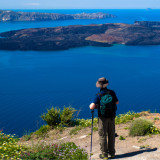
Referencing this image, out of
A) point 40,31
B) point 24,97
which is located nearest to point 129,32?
point 40,31

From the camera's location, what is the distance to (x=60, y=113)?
852 cm

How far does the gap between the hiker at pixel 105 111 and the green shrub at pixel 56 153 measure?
0.49 m

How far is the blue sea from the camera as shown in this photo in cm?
2138

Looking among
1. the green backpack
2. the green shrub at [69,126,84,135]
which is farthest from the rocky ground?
the green backpack

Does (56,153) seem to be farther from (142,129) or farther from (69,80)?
(69,80)

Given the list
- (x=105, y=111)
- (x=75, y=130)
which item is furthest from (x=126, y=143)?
(x=75, y=130)

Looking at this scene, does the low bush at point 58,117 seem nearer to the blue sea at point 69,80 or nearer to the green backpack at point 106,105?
the green backpack at point 106,105

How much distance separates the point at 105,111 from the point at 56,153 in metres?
1.45

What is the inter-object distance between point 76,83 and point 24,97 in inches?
307

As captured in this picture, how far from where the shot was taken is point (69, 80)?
105ft

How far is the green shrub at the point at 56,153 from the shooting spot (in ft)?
15.0

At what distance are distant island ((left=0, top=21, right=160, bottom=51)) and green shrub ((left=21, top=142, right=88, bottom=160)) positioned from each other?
170ft

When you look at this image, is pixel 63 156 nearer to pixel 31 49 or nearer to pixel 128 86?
pixel 128 86

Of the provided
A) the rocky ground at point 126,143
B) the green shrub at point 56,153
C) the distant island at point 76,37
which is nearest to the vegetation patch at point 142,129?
the rocky ground at point 126,143
